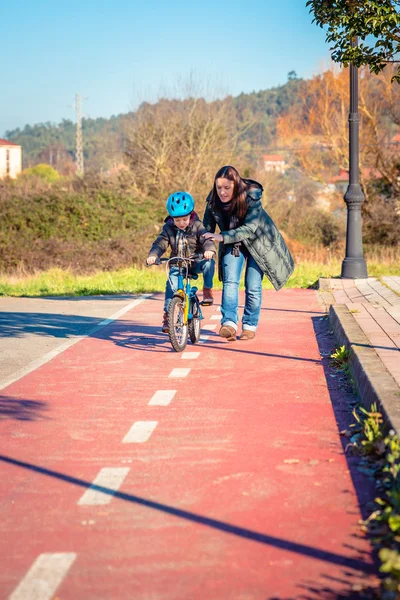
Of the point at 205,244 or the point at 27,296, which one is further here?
the point at 27,296

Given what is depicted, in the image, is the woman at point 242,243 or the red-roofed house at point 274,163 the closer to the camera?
the woman at point 242,243

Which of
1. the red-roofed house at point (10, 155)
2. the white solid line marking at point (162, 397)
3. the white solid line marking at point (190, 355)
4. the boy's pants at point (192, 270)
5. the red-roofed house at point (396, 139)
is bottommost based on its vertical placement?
the white solid line marking at point (190, 355)

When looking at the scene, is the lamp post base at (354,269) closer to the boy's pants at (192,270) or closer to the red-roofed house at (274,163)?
the boy's pants at (192,270)

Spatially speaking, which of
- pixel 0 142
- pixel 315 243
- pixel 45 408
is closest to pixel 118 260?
pixel 315 243

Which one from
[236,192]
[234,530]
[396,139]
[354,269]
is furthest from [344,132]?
[234,530]

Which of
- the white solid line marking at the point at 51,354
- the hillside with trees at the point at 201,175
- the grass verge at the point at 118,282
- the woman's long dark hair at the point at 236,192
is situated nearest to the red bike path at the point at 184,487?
the white solid line marking at the point at 51,354

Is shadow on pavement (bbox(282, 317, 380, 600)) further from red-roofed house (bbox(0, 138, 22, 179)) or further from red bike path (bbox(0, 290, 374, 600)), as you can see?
red-roofed house (bbox(0, 138, 22, 179))

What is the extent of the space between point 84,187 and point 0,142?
116083 mm

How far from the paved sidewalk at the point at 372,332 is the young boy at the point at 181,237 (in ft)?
5.24

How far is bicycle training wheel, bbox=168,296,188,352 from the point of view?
8.80 m

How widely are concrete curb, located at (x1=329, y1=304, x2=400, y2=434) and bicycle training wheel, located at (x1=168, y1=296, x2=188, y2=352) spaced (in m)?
1.56

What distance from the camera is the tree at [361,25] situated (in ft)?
25.7

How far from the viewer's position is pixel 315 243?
146 feet

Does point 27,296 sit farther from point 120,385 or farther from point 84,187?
point 84,187
